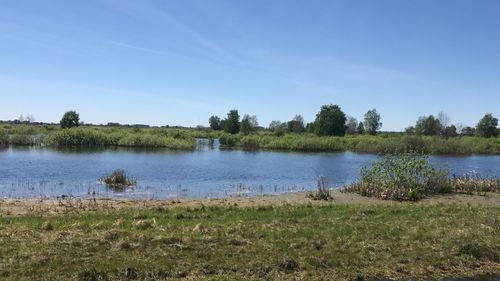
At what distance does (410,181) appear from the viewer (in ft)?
89.2

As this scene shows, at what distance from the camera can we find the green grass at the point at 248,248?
31.1ft

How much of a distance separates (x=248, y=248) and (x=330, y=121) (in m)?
116

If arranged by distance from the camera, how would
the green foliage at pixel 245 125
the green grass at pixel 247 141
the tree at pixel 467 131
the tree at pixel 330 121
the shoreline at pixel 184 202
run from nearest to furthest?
the shoreline at pixel 184 202, the green grass at pixel 247 141, the tree at pixel 330 121, the green foliage at pixel 245 125, the tree at pixel 467 131

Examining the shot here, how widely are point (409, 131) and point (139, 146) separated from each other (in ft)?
272

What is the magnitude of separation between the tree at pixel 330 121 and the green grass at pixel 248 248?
109958 millimetres

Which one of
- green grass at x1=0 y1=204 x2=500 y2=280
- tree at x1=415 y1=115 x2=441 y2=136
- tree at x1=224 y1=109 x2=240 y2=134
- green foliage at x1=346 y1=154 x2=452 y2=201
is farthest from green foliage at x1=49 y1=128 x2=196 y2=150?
tree at x1=415 y1=115 x2=441 y2=136

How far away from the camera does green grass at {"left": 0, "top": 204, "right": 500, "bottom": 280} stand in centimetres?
947

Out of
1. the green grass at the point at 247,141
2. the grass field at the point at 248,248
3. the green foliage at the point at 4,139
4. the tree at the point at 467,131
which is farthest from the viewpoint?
the tree at the point at 467,131

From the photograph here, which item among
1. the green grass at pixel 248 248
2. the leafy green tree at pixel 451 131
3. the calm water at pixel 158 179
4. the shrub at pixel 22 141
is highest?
the leafy green tree at pixel 451 131

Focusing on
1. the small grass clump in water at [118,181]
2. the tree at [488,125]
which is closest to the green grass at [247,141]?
the tree at [488,125]

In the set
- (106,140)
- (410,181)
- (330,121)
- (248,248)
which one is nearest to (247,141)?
(106,140)

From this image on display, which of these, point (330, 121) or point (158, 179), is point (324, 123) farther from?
point (158, 179)

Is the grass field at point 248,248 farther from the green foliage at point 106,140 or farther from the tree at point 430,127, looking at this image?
the tree at point 430,127

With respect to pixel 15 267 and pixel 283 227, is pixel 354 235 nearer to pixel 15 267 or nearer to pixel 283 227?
pixel 283 227
